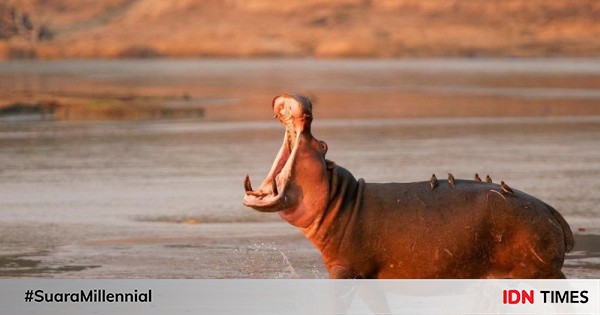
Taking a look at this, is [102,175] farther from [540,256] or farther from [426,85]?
[426,85]

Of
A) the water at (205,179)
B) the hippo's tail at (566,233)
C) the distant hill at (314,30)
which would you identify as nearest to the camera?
the hippo's tail at (566,233)

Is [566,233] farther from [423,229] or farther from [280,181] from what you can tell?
[280,181]

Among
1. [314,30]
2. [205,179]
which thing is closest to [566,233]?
[205,179]

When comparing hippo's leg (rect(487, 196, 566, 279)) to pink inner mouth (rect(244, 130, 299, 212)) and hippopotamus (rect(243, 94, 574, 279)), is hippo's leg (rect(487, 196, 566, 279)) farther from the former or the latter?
pink inner mouth (rect(244, 130, 299, 212))

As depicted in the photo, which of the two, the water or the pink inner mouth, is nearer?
the pink inner mouth

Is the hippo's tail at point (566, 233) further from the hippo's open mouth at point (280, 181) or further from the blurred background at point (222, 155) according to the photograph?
the blurred background at point (222, 155)

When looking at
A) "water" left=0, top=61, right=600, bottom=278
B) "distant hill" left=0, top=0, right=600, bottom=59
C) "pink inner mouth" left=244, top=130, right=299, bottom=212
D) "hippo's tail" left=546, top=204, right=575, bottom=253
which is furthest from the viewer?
"distant hill" left=0, top=0, right=600, bottom=59

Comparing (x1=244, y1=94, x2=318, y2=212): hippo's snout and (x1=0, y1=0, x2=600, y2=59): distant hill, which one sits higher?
(x1=0, y1=0, x2=600, y2=59): distant hill

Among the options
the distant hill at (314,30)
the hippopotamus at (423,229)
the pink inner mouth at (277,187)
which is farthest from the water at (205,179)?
the distant hill at (314,30)

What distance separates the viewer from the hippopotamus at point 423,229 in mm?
6910

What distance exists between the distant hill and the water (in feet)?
255

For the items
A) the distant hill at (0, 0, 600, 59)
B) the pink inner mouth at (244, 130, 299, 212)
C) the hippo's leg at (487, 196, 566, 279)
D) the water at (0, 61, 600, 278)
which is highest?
the distant hill at (0, 0, 600, 59)

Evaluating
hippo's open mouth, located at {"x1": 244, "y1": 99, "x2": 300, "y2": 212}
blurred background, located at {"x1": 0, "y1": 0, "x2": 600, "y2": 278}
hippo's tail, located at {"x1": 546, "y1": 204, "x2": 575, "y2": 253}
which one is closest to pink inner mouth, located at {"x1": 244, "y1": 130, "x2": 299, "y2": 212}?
hippo's open mouth, located at {"x1": 244, "y1": 99, "x2": 300, "y2": 212}

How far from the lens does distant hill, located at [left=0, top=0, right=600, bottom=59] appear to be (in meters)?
108
